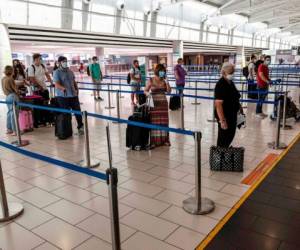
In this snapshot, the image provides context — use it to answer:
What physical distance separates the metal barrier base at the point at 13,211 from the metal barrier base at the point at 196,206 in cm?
178

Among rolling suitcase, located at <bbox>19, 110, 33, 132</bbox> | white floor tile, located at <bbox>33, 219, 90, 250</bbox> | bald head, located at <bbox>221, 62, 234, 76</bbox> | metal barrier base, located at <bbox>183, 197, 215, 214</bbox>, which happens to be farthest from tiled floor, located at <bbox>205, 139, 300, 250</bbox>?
rolling suitcase, located at <bbox>19, 110, 33, 132</bbox>

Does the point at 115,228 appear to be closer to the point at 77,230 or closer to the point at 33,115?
the point at 77,230

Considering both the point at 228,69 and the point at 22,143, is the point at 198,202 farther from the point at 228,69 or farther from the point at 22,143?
the point at 22,143

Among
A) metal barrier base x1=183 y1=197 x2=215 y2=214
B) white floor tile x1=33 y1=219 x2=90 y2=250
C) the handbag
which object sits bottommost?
white floor tile x1=33 y1=219 x2=90 y2=250

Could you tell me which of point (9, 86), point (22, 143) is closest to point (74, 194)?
point (22, 143)

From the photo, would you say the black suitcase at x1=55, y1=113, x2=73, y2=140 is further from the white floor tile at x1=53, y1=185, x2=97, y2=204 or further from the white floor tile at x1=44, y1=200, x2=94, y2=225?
the white floor tile at x1=44, y1=200, x2=94, y2=225

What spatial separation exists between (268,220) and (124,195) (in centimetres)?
161

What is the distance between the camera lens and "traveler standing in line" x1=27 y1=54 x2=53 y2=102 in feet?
22.9

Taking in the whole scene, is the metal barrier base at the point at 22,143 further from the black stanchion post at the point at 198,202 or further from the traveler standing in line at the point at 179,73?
the traveler standing in line at the point at 179,73

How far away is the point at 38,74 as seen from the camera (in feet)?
23.2

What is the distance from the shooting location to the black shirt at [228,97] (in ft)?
12.4

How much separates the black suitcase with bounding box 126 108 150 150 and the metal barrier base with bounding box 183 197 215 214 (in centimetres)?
→ 198

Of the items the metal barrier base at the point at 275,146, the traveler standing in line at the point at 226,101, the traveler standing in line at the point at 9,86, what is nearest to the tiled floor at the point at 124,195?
the metal barrier base at the point at 275,146

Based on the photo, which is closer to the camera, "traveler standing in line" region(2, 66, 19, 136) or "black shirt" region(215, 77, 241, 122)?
"black shirt" region(215, 77, 241, 122)
